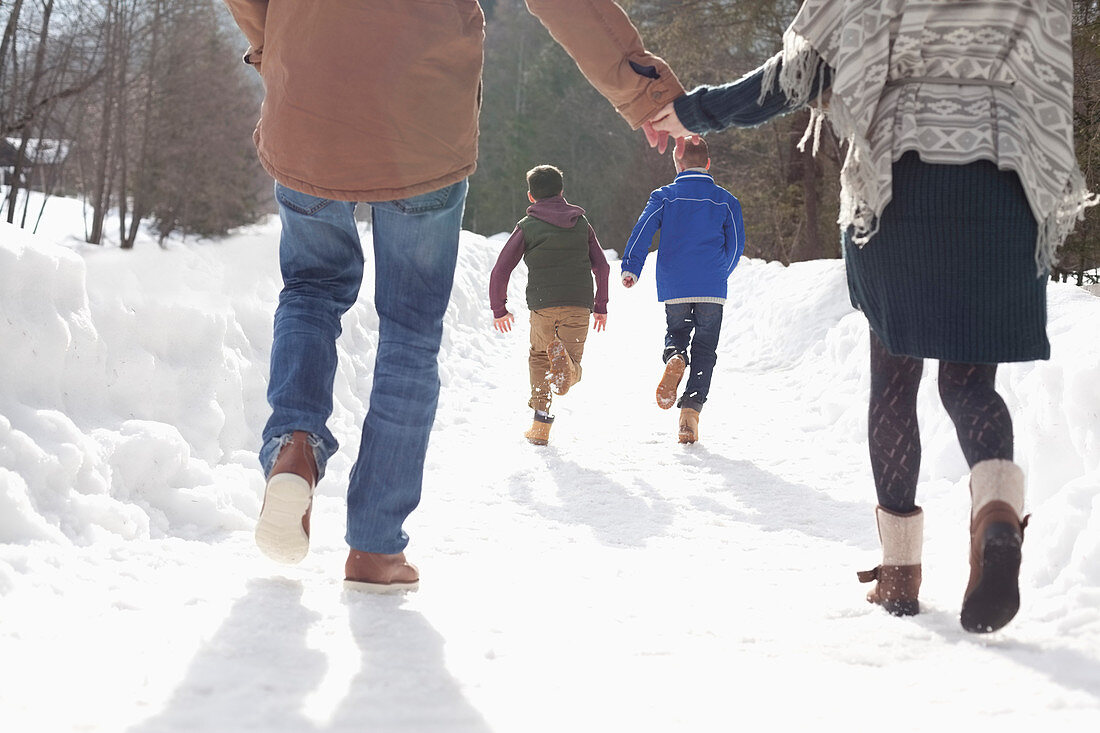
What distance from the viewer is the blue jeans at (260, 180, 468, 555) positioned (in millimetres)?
2492

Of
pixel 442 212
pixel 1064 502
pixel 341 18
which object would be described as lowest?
pixel 1064 502

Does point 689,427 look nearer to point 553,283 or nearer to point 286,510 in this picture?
point 553,283

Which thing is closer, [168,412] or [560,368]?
[168,412]

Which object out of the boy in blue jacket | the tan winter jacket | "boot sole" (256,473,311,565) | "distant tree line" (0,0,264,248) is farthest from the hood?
"distant tree line" (0,0,264,248)

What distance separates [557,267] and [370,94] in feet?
11.2

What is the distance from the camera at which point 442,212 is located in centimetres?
251

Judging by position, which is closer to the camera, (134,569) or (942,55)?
(942,55)

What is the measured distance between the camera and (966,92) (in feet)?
7.14

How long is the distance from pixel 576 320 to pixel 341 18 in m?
3.52

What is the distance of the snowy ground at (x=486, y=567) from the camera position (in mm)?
1780

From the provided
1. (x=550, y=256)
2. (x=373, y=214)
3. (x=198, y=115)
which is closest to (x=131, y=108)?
(x=198, y=115)

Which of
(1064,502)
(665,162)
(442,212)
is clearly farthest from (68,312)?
(665,162)

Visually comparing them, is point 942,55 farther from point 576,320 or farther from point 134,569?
point 576,320

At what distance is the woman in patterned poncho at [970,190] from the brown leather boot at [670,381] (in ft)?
10.9
